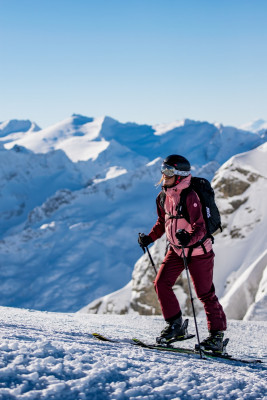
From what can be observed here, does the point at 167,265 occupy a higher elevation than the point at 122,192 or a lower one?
lower

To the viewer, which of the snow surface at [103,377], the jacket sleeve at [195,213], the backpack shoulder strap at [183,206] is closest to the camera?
the snow surface at [103,377]

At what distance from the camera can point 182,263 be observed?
3797mm

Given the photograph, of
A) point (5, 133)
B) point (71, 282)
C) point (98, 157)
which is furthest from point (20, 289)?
point (5, 133)

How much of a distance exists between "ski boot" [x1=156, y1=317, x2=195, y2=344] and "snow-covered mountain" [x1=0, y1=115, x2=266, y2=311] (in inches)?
1465

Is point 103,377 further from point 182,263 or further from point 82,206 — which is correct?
point 82,206

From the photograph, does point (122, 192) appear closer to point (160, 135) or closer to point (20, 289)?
point (20, 289)

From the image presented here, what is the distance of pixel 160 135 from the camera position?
416ft

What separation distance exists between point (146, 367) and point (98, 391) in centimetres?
46

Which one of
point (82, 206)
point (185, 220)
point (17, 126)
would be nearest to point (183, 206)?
point (185, 220)

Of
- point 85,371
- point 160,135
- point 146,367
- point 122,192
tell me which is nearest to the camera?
point 85,371

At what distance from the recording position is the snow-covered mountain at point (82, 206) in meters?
45.2

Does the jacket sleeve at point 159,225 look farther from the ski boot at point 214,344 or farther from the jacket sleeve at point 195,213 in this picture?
the ski boot at point 214,344

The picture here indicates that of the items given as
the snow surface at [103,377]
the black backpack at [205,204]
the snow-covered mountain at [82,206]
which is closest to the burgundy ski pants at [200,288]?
the black backpack at [205,204]

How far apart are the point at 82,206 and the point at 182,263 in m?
59.6
